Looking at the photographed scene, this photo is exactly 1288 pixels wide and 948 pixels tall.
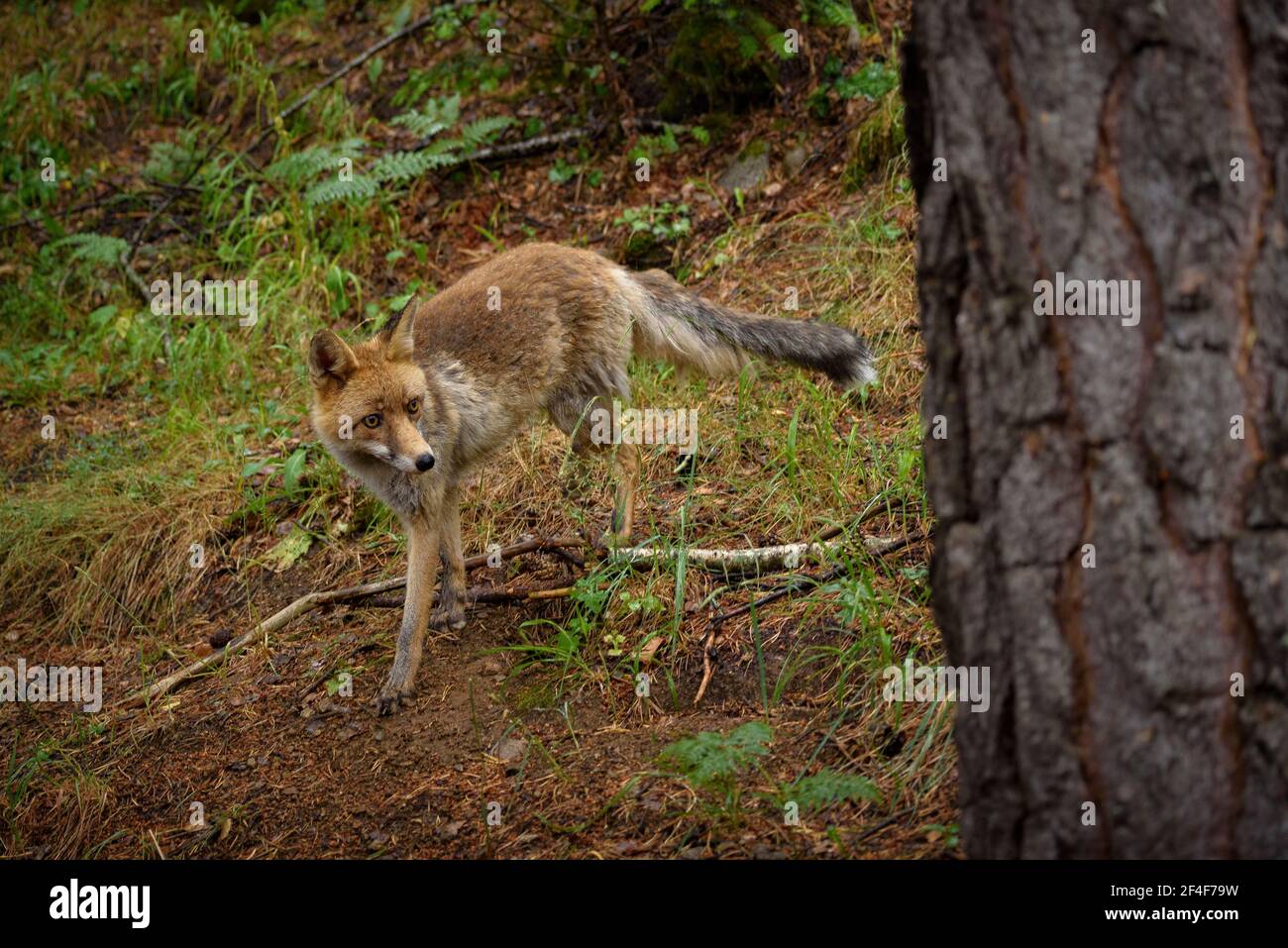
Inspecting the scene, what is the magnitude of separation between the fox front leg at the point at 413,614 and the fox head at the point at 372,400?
315mm

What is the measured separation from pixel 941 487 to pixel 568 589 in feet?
9.47

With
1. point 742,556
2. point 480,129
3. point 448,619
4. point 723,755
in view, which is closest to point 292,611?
point 448,619

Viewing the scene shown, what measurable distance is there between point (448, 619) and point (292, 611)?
81 cm

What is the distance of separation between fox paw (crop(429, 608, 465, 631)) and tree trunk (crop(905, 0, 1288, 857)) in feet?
11.6

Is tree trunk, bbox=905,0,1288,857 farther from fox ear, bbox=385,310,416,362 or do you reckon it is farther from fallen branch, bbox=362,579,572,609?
fox ear, bbox=385,310,416,362

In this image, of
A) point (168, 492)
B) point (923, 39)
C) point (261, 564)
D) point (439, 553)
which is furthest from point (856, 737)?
point (168, 492)

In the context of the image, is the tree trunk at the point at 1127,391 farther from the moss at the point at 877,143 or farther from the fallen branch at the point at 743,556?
the moss at the point at 877,143

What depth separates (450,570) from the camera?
5480mm

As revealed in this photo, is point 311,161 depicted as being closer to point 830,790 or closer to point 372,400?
point 372,400

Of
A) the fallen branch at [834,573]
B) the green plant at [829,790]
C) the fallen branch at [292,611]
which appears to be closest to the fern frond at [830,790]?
the green plant at [829,790]

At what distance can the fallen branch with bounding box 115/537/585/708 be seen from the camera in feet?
16.8

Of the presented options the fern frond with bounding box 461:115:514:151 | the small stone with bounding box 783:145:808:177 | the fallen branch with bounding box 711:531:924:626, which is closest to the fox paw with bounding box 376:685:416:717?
the fallen branch with bounding box 711:531:924:626

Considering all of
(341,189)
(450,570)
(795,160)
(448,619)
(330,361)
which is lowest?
(448,619)

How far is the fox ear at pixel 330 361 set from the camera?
15.8 feet
